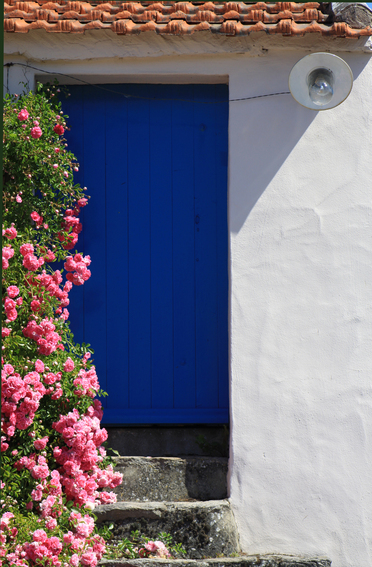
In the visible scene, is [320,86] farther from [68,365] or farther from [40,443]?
[40,443]

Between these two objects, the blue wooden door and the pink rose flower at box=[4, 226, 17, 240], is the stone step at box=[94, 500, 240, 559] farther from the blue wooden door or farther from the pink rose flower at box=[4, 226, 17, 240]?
the pink rose flower at box=[4, 226, 17, 240]

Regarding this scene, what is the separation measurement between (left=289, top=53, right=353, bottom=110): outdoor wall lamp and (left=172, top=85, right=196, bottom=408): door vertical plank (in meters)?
1.11

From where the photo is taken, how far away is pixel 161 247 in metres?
4.39

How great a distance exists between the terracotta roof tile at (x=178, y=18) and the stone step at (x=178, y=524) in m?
3.41

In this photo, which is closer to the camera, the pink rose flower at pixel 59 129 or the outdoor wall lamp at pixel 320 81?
the outdoor wall lamp at pixel 320 81

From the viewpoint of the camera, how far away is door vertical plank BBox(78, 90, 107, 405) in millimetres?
4367

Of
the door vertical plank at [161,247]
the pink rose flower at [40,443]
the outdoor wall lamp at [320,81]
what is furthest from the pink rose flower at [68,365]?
the outdoor wall lamp at [320,81]

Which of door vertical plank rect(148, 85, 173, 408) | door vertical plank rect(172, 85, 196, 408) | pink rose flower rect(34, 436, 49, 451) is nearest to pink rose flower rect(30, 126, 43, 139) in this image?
door vertical plank rect(148, 85, 173, 408)

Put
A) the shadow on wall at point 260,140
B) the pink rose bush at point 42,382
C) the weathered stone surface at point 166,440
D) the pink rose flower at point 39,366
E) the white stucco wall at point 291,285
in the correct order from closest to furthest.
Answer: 1. the pink rose bush at point 42,382
2. the pink rose flower at point 39,366
3. the white stucco wall at point 291,285
4. the shadow on wall at point 260,140
5. the weathered stone surface at point 166,440

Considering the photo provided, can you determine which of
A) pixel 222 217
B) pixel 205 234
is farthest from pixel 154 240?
pixel 222 217

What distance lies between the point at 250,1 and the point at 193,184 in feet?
4.92

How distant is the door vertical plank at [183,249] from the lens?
14.2 ft

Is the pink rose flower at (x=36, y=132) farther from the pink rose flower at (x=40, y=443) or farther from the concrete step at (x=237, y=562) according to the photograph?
the concrete step at (x=237, y=562)

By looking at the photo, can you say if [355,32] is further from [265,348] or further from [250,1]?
[265,348]
